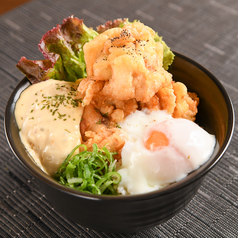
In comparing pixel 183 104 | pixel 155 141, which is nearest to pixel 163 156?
pixel 155 141

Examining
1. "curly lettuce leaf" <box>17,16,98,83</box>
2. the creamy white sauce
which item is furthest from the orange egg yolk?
"curly lettuce leaf" <box>17,16,98,83</box>

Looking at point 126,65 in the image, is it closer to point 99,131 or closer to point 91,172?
point 99,131

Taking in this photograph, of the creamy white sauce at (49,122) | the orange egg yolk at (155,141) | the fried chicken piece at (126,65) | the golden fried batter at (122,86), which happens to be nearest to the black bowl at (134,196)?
the creamy white sauce at (49,122)

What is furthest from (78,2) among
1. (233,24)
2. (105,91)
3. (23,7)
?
(105,91)

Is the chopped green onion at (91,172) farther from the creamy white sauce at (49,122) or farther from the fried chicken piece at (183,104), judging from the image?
the fried chicken piece at (183,104)

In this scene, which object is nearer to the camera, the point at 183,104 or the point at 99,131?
the point at 99,131

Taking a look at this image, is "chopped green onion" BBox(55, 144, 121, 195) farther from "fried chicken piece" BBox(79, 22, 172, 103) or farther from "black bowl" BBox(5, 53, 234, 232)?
"fried chicken piece" BBox(79, 22, 172, 103)
